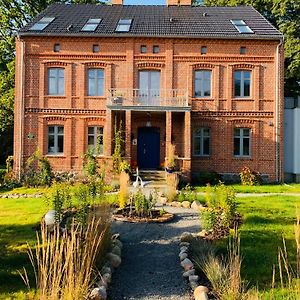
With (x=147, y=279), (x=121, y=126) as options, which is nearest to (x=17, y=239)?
(x=147, y=279)

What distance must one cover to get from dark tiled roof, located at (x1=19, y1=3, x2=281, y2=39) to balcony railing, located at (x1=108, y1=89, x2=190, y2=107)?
3090 mm

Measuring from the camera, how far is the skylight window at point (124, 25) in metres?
21.7

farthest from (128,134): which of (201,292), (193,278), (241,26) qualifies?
(201,292)

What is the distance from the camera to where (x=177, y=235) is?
9008 mm

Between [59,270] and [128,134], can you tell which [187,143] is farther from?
[59,270]

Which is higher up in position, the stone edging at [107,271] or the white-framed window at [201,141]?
the white-framed window at [201,141]

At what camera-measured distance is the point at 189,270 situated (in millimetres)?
6418

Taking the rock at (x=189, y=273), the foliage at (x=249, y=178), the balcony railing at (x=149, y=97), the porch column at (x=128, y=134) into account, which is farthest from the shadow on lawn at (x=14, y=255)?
the foliage at (x=249, y=178)

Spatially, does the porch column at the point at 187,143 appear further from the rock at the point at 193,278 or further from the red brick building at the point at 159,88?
the rock at the point at 193,278

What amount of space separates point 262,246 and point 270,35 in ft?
53.3

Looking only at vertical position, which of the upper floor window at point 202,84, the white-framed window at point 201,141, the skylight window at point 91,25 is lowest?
the white-framed window at point 201,141

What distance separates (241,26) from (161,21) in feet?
15.4

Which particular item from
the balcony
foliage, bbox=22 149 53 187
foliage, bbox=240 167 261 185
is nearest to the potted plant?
the balcony

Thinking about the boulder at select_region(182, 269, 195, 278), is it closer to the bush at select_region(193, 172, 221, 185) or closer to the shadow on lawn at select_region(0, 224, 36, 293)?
the shadow on lawn at select_region(0, 224, 36, 293)
